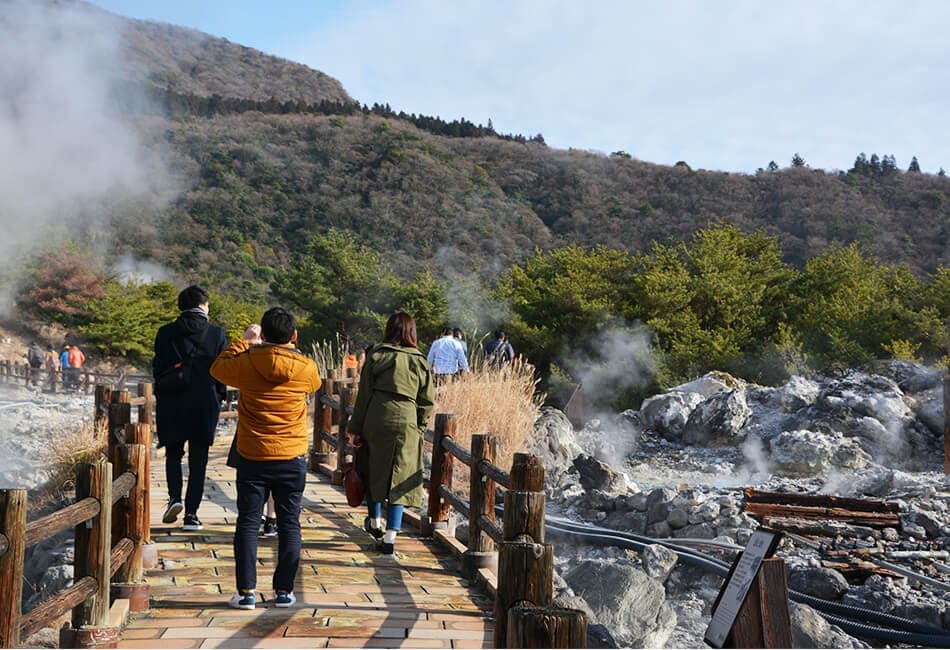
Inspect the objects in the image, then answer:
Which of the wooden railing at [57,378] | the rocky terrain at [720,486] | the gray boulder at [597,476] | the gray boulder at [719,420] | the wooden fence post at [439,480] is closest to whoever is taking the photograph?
the rocky terrain at [720,486]

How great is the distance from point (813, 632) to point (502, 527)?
197 cm

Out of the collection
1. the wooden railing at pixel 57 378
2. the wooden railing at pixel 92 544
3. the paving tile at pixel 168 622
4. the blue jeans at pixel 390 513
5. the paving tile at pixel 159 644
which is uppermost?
the wooden railing at pixel 92 544

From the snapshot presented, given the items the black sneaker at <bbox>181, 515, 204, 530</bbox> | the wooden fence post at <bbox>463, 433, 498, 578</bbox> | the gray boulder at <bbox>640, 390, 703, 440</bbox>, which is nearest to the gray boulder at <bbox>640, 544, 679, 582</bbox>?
the wooden fence post at <bbox>463, 433, 498, 578</bbox>

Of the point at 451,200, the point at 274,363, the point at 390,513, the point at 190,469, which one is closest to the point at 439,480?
the point at 390,513

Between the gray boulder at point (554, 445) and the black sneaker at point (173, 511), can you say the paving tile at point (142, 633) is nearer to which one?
the black sneaker at point (173, 511)

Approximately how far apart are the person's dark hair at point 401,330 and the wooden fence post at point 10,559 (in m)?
2.56

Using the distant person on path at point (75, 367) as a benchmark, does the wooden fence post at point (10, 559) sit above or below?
above

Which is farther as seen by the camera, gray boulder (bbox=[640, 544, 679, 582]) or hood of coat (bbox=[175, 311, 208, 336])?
gray boulder (bbox=[640, 544, 679, 582])

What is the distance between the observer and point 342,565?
203 inches

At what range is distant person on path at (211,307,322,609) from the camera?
4164mm

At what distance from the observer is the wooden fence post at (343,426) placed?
25.3 feet

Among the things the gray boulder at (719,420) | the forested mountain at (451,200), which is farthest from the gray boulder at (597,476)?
the forested mountain at (451,200)

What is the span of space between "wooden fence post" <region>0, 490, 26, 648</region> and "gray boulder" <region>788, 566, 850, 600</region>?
199 inches

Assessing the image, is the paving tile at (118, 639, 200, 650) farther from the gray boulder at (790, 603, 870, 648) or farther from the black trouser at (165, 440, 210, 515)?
the gray boulder at (790, 603, 870, 648)
